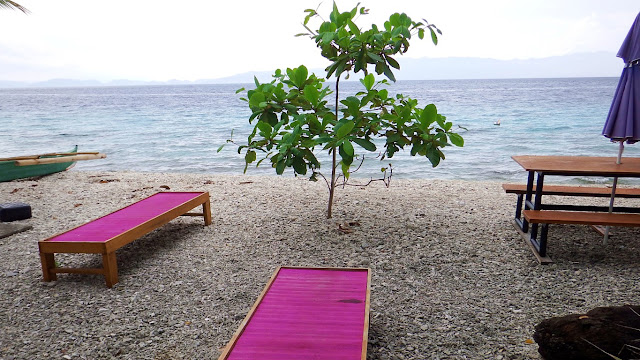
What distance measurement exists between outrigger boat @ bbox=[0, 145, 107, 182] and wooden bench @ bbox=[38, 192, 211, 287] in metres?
3.68

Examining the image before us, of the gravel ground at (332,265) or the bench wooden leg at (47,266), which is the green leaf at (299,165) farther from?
the bench wooden leg at (47,266)

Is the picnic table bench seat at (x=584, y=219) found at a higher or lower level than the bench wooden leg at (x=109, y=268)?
higher

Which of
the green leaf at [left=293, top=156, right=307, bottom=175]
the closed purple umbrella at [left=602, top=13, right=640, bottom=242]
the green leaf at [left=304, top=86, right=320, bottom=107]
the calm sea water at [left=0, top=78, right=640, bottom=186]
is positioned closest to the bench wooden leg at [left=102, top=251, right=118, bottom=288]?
the green leaf at [left=293, top=156, right=307, bottom=175]

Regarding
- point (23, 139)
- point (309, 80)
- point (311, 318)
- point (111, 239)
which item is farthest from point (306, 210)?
point (23, 139)

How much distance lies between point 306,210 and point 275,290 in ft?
7.98

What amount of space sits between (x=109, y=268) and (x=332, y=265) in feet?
5.25

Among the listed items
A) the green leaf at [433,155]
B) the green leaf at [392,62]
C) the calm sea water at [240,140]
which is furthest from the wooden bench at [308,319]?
the calm sea water at [240,140]

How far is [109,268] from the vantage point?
288 cm

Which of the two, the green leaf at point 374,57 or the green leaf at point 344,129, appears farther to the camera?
the green leaf at point 374,57

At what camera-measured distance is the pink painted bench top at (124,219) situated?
2994 mm

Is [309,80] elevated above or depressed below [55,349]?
above

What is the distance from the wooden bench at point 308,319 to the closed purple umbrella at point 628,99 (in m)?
2.42

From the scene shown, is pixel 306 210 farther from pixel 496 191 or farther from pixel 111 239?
pixel 496 191

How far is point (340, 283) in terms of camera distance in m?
2.39
